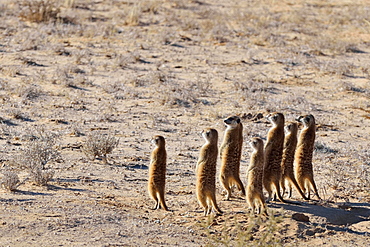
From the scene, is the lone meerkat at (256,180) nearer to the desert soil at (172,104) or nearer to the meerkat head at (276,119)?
the desert soil at (172,104)

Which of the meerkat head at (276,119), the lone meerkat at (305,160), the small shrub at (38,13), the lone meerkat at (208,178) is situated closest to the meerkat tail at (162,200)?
the lone meerkat at (208,178)

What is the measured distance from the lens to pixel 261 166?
24.8 ft

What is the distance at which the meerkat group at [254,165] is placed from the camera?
7539 mm

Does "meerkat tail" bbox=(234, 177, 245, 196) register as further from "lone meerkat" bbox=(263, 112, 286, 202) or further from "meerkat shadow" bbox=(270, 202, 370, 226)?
"meerkat shadow" bbox=(270, 202, 370, 226)

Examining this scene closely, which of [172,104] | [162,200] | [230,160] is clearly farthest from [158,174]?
[172,104]

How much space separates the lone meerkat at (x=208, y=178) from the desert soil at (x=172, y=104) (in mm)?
212

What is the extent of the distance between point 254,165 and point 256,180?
201 millimetres

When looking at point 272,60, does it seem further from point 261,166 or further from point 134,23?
point 261,166

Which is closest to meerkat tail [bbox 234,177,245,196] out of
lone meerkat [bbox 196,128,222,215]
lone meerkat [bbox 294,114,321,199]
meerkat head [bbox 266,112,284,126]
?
lone meerkat [bbox 196,128,222,215]

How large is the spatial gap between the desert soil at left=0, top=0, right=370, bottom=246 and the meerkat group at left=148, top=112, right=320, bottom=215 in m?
0.25

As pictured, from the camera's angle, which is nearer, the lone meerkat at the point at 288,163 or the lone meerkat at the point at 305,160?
the lone meerkat at the point at 288,163

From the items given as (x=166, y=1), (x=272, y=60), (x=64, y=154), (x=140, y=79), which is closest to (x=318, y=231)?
(x=64, y=154)

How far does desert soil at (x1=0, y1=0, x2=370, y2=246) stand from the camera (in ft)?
24.0

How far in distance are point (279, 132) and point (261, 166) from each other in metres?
0.78
